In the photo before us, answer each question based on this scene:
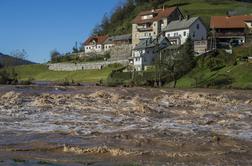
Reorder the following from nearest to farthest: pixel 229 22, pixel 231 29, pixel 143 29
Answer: pixel 231 29 < pixel 229 22 < pixel 143 29

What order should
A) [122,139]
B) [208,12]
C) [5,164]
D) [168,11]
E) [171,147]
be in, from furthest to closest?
[208,12] → [168,11] → [122,139] → [171,147] → [5,164]

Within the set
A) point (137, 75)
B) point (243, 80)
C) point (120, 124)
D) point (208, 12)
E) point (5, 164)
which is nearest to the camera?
Answer: point (5, 164)

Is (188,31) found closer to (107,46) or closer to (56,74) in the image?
(56,74)

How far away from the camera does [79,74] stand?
14800cm

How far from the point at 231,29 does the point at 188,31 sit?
39.5 ft

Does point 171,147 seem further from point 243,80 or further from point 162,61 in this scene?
point 162,61

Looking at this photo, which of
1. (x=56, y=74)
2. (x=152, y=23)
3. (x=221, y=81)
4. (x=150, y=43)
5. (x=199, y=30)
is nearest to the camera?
(x=221, y=81)

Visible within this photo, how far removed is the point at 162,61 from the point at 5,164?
83.9 metres

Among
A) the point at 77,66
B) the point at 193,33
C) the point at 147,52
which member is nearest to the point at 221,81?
the point at 147,52

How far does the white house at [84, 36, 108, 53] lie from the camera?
186500 mm

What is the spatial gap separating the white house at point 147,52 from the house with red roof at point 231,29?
14004mm

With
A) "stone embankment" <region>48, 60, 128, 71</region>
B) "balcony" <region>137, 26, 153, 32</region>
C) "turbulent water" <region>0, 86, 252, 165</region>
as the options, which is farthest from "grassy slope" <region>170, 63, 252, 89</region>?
"balcony" <region>137, 26, 153, 32</region>

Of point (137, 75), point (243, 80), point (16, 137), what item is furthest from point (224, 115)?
point (137, 75)

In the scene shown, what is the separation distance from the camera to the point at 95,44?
18962 centimetres
